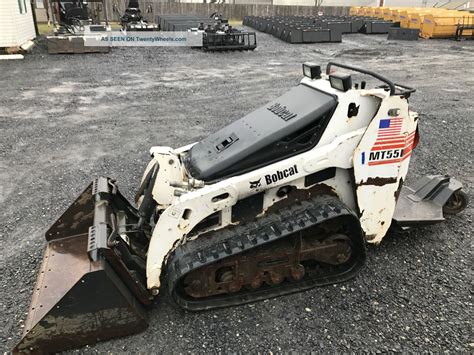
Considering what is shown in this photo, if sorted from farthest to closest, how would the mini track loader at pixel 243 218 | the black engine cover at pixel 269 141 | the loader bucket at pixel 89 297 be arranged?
the black engine cover at pixel 269 141
the mini track loader at pixel 243 218
the loader bucket at pixel 89 297

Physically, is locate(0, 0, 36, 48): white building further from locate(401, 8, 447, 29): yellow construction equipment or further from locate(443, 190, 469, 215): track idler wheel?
locate(401, 8, 447, 29): yellow construction equipment

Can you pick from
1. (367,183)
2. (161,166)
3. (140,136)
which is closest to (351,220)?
(367,183)

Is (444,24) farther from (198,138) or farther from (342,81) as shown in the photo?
(342,81)

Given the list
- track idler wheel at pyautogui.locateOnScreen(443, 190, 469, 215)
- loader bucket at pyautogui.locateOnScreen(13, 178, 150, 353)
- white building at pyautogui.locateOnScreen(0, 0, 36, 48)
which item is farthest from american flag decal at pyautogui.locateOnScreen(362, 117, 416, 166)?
white building at pyautogui.locateOnScreen(0, 0, 36, 48)

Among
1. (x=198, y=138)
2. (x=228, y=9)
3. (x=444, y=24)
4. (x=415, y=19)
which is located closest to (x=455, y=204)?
(x=198, y=138)

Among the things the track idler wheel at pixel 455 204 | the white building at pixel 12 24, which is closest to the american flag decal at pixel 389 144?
the track idler wheel at pixel 455 204

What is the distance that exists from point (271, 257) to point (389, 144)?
1304mm

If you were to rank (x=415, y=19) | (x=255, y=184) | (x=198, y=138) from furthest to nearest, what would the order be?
(x=415, y=19)
(x=198, y=138)
(x=255, y=184)

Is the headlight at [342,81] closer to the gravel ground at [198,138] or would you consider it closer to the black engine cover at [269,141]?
the black engine cover at [269,141]

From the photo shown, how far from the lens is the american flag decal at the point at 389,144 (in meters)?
3.21

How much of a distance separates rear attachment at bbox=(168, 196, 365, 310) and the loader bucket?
13.4 inches

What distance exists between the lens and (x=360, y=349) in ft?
9.30

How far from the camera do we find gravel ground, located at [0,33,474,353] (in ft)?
9.78

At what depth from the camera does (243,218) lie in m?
3.25
